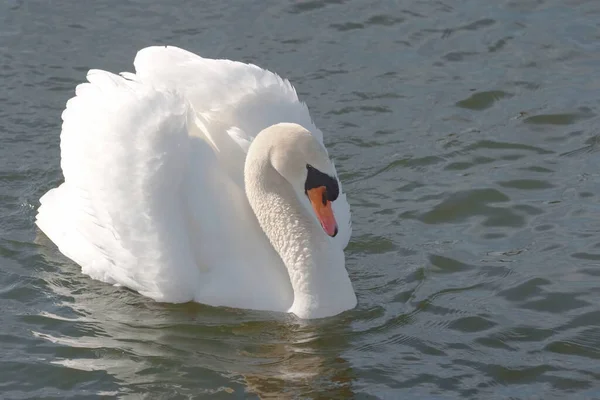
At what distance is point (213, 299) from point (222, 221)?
0.53 m

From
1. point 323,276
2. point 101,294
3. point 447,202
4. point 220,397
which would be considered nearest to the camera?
point 220,397

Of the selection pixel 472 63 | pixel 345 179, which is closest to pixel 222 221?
pixel 345 179

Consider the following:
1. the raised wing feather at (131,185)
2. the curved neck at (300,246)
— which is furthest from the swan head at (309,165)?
the raised wing feather at (131,185)

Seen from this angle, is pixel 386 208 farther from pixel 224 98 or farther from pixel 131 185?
pixel 131 185

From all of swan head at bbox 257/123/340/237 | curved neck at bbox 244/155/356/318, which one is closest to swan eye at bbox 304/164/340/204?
swan head at bbox 257/123/340/237

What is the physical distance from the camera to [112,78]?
8398 mm

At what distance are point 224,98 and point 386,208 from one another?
1.76m

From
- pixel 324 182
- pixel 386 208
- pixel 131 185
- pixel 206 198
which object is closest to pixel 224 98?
pixel 206 198

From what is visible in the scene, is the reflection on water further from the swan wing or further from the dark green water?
the swan wing

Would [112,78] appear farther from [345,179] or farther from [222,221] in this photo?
[345,179]

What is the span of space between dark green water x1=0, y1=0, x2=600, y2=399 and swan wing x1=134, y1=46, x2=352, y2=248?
986mm

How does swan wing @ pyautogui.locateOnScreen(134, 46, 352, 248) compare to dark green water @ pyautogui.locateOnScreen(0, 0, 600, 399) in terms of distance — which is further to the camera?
swan wing @ pyautogui.locateOnScreen(134, 46, 352, 248)

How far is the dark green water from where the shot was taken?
721 cm

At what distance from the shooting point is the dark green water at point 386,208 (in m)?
7.21
